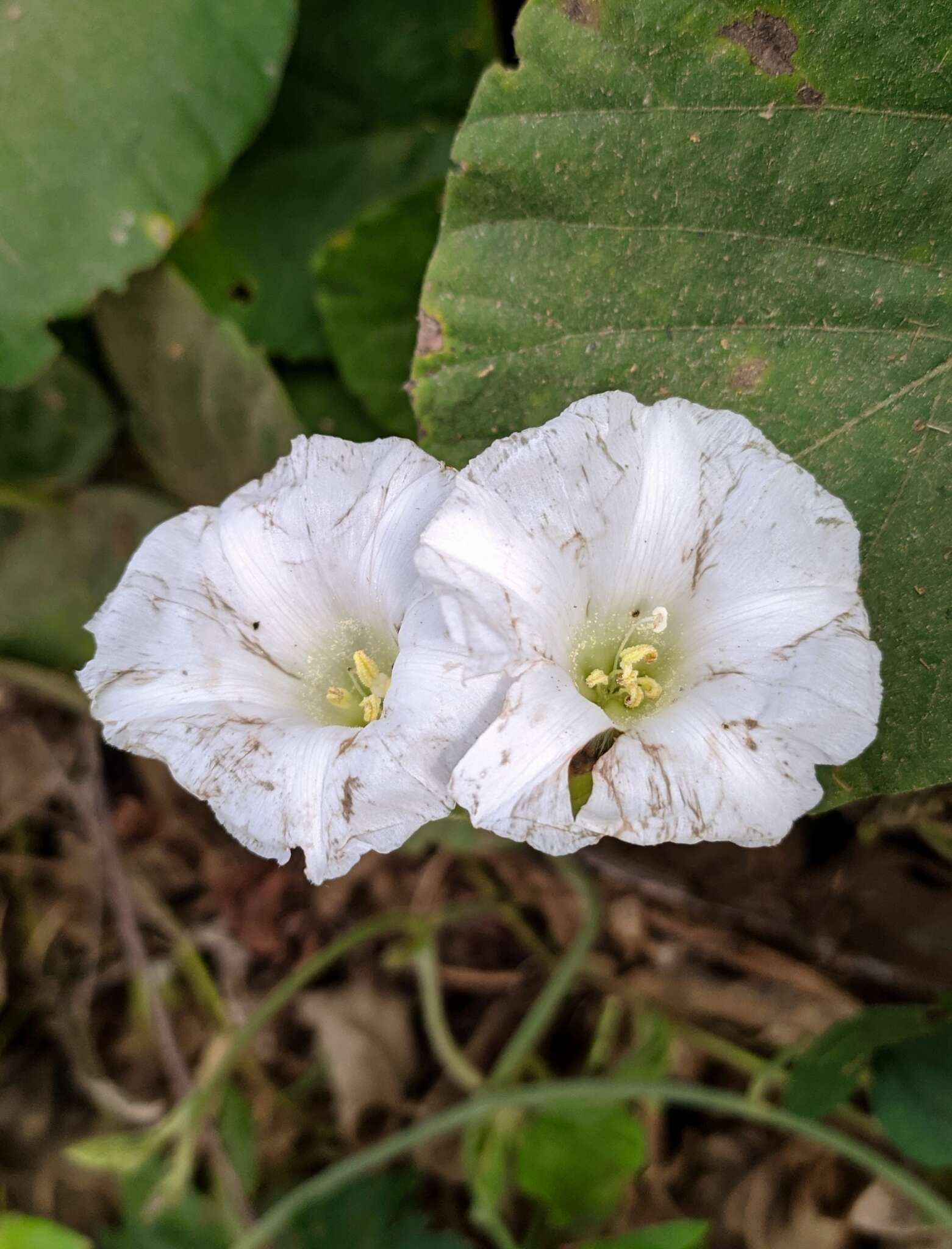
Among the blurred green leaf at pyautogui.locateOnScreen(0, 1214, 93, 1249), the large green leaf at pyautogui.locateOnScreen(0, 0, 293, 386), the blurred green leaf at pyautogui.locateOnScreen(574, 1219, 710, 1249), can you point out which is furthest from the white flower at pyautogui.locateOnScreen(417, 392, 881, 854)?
Answer: the blurred green leaf at pyautogui.locateOnScreen(0, 1214, 93, 1249)

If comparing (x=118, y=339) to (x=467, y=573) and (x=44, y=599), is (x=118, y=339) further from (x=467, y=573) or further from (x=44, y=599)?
(x=467, y=573)

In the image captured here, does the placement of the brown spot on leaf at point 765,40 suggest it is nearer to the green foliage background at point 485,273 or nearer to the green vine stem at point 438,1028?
the green foliage background at point 485,273

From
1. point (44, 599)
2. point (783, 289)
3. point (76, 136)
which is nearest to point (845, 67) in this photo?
point (783, 289)

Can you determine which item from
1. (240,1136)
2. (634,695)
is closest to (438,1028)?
(240,1136)

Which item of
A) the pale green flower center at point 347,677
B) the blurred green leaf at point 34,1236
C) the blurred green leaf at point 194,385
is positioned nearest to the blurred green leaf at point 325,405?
the blurred green leaf at point 194,385

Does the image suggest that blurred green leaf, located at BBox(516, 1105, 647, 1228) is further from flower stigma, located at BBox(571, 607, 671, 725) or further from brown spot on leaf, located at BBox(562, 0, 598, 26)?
brown spot on leaf, located at BBox(562, 0, 598, 26)

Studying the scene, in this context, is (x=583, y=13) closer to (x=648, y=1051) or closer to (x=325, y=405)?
(x=325, y=405)
